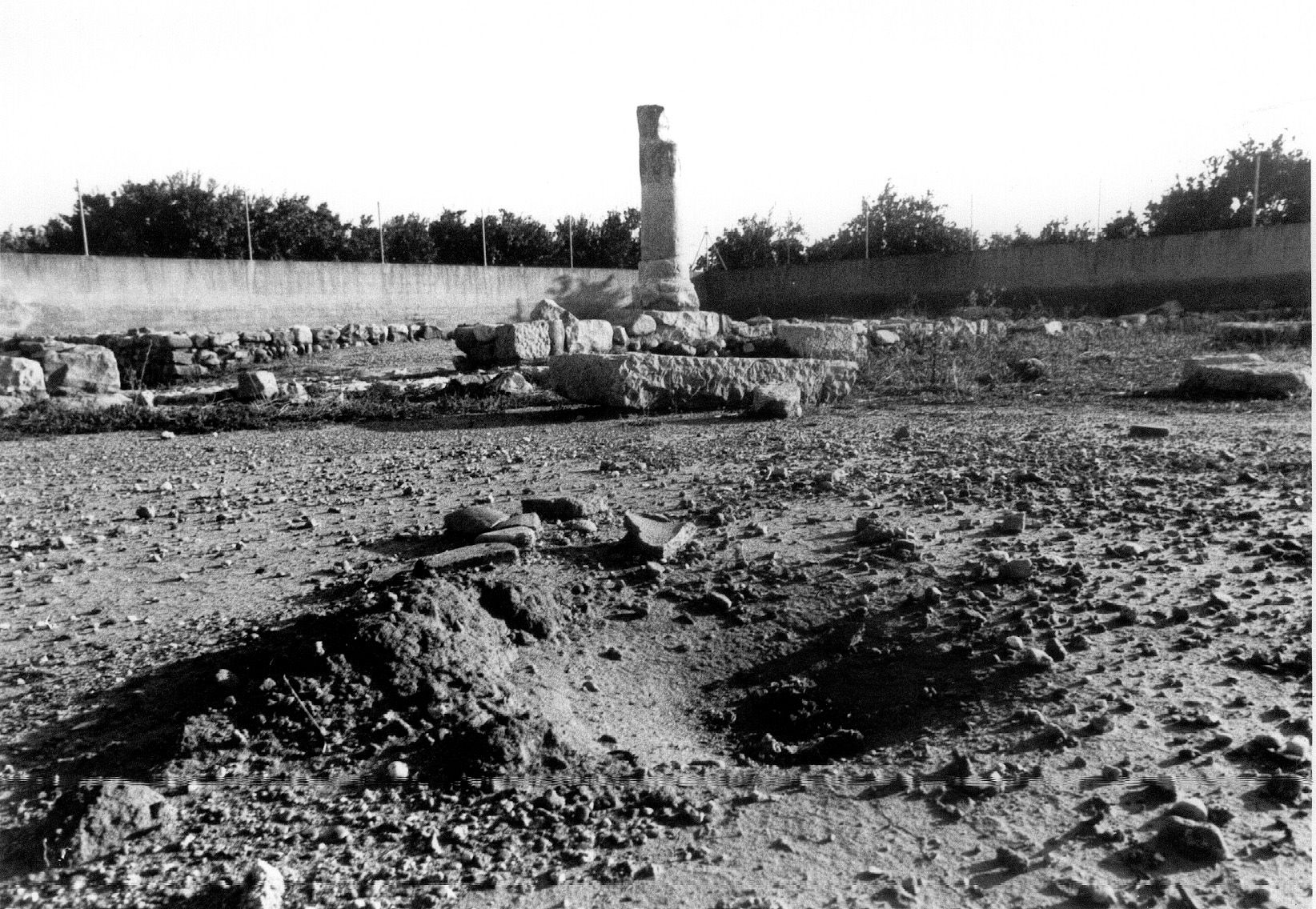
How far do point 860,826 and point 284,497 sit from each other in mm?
3541

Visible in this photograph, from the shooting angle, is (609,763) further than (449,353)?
No

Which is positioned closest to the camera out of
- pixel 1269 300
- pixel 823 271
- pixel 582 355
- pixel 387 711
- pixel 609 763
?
pixel 609 763

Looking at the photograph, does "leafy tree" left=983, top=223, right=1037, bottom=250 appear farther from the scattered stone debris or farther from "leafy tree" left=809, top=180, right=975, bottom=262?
the scattered stone debris

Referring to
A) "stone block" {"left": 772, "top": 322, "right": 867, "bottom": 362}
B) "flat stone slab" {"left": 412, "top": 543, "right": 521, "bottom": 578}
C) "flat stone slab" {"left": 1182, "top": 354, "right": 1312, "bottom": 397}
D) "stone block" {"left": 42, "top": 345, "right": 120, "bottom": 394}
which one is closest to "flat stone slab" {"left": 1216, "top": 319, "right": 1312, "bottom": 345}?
"flat stone slab" {"left": 1182, "top": 354, "right": 1312, "bottom": 397}

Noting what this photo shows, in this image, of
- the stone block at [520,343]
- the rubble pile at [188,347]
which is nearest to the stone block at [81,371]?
the rubble pile at [188,347]

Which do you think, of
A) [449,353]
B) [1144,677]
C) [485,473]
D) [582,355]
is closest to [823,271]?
[449,353]

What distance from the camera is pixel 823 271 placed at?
2386cm

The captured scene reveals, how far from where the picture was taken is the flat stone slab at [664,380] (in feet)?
24.1

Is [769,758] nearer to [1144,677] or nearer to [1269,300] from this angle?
[1144,677]

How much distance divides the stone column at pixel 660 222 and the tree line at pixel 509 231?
17.3 ft

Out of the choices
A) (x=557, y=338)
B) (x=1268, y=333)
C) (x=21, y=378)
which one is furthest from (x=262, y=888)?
(x=1268, y=333)

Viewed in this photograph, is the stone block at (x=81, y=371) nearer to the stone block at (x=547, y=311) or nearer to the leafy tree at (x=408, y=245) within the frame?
the stone block at (x=547, y=311)

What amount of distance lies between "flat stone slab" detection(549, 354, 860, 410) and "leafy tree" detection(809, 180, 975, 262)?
18611 millimetres

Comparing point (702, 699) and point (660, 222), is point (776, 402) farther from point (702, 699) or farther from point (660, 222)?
point (660, 222)
